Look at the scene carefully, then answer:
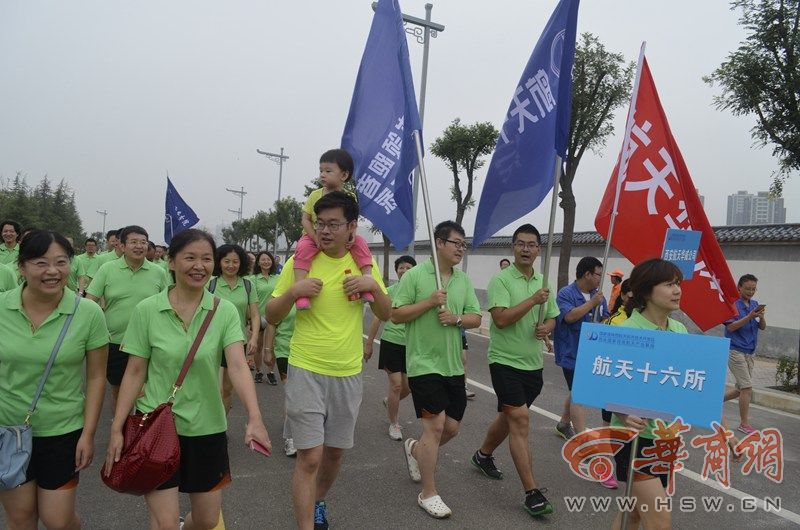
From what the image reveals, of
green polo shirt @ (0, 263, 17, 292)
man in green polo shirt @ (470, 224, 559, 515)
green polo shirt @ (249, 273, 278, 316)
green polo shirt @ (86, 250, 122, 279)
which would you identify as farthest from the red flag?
green polo shirt @ (86, 250, 122, 279)

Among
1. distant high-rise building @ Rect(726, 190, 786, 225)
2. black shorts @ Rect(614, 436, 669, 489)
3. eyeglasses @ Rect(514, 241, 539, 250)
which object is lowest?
black shorts @ Rect(614, 436, 669, 489)

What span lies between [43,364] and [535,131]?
333cm

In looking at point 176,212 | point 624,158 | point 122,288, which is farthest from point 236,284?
point 176,212

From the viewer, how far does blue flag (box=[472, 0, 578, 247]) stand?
4074mm

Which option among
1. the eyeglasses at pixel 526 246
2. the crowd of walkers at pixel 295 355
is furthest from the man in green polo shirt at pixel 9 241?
the eyeglasses at pixel 526 246

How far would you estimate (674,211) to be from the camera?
3.98 m

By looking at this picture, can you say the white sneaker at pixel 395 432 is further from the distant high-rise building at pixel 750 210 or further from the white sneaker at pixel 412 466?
the distant high-rise building at pixel 750 210

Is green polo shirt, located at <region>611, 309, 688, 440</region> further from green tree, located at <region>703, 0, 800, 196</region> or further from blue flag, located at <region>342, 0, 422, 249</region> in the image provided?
green tree, located at <region>703, 0, 800, 196</region>

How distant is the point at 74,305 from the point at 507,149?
303cm

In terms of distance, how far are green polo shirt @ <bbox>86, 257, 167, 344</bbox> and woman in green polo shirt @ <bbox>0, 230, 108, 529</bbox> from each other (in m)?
2.26

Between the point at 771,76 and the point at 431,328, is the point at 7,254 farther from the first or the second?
the point at 771,76

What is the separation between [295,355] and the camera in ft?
10.2

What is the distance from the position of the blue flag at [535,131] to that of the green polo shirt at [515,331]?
0.39 meters

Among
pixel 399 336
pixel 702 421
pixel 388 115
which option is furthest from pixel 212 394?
pixel 399 336
